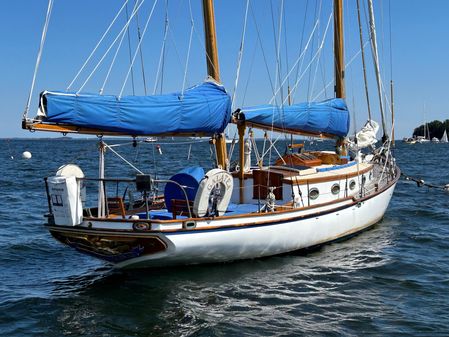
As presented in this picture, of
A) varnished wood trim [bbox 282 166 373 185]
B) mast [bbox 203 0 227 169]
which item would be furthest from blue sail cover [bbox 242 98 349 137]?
varnished wood trim [bbox 282 166 373 185]

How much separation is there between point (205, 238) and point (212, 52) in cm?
590

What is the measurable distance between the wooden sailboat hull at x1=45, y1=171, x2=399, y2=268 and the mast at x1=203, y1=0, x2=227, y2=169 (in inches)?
109

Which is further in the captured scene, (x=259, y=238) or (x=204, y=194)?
(x=259, y=238)

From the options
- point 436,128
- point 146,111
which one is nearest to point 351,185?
point 146,111

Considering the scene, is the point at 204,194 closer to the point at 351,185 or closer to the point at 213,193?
the point at 213,193

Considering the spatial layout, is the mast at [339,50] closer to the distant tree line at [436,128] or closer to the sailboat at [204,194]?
the sailboat at [204,194]

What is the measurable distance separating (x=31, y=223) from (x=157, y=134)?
979 centimetres

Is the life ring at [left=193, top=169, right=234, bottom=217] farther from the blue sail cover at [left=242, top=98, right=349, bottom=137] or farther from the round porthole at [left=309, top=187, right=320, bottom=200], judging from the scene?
the round porthole at [left=309, top=187, right=320, bottom=200]

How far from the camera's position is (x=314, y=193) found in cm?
1638

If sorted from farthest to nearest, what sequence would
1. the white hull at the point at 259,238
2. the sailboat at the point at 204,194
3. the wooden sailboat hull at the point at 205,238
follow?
the white hull at the point at 259,238, the wooden sailboat hull at the point at 205,238, the sailboat at the point at 204,194

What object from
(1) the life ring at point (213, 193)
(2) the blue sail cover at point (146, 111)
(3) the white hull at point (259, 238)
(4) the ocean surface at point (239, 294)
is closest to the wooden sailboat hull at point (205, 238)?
(3) the white hull at point (259, 238)

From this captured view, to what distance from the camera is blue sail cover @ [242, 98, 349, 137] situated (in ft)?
52.0

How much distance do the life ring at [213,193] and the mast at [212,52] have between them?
263 centimetres

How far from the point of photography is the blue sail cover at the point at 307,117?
1585 cm
